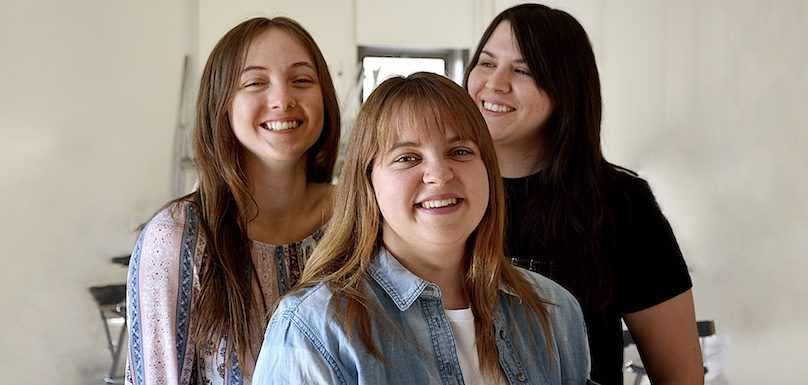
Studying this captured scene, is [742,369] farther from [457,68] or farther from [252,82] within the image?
[457,68]

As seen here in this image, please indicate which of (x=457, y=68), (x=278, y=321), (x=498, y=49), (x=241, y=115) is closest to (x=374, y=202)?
(x=278, y=321)

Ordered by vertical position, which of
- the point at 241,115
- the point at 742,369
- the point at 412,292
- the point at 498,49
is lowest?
the point at 742,369

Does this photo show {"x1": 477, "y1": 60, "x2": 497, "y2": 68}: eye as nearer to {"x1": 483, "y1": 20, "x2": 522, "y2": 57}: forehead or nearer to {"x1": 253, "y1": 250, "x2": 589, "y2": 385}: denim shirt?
{"x1": 483, "y1": 20, "x2": 522, "y2": 57}: forehead

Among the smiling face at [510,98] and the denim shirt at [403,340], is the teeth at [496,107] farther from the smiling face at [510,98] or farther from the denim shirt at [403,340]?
the denim shirt at [403,340]

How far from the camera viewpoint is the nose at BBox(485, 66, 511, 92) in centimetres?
162

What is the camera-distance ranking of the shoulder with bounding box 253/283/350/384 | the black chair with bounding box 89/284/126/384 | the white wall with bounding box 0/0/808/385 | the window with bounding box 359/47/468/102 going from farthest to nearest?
the window with bounding box 359/47/468/102 < the black chair with bounding box 89/284/126/384 < the white wall with bounding box 0/0/808/385 < the shoulder with bounding box 253/283/350/384

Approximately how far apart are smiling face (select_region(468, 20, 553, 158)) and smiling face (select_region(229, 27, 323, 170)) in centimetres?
31

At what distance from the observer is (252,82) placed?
5.17 feet

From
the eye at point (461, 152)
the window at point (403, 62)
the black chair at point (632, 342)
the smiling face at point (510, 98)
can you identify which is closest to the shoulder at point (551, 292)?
the eye at point (461, 152)

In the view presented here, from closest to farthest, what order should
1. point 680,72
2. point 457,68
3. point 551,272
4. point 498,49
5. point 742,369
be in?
1. point 551,272
2. point 498,49
3. point 742,369
4. point 680,72
5. point 457,68

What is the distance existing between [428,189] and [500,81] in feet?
1.62

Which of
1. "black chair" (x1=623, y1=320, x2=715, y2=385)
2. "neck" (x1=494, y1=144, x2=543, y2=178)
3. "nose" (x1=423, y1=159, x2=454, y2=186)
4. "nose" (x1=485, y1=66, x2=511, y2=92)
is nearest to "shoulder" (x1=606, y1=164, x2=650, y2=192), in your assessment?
"neck" (x1=494, y1=144, x2=543, y2=178)

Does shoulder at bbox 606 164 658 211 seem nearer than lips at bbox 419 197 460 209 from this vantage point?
No

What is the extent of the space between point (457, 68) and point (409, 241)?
11.3ft
